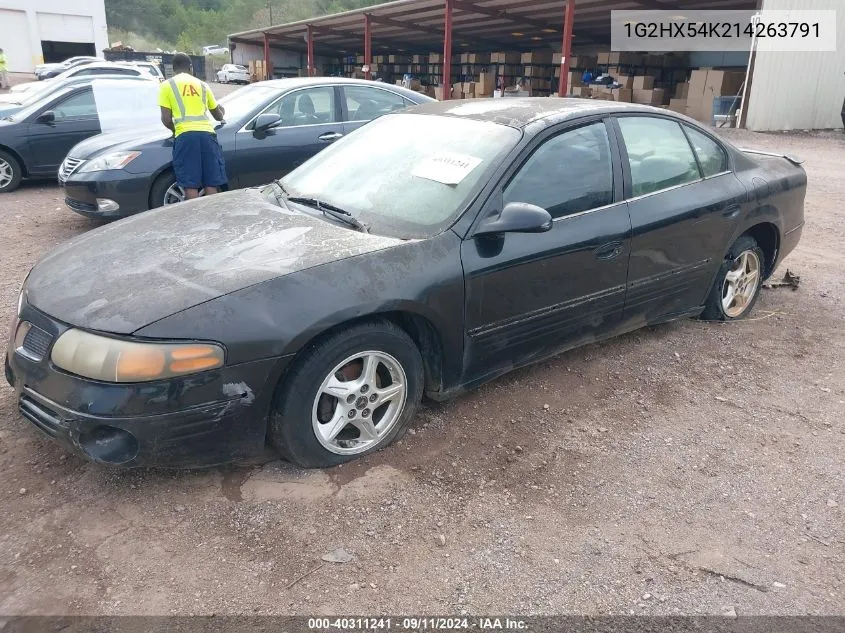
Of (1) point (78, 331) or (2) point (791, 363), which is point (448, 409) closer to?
(1) point (78, 331)

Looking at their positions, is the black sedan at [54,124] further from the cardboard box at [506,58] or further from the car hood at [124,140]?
the cardboard box at [506,58]

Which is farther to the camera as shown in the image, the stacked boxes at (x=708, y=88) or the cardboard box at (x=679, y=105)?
the cardboard box at (x=679, y=105)

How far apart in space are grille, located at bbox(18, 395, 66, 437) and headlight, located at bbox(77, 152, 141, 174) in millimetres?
4217

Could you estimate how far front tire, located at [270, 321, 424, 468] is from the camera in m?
2.63

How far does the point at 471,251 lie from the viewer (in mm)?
3014

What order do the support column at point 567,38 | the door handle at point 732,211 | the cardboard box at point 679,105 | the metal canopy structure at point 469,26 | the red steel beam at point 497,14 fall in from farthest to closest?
1. the red steel beam at point 497,14
2. the cardboard box at point 679,105
3. the metal canopy structure at point 469,26
4. the support column at point 567,38
5. the door handle at point 732,211

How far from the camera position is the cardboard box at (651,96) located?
19.8 metres

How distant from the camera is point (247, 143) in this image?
678cm

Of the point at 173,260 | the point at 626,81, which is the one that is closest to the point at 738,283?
the point at 173,260

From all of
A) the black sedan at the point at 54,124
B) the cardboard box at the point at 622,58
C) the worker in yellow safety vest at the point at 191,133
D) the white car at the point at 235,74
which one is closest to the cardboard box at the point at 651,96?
the cardboard box at the point at 622,58

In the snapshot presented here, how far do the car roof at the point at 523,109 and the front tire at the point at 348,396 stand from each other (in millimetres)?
1380

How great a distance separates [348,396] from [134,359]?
854mm

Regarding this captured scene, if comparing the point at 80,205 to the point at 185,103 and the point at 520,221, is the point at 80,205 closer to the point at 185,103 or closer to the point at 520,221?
the point at 185,103

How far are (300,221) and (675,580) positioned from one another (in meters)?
2.19
